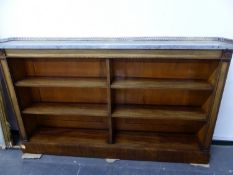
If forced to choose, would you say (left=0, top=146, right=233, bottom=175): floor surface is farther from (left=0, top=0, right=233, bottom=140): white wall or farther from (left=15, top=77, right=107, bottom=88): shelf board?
(left=15, top=77, right=107, bottom=88): shelf board

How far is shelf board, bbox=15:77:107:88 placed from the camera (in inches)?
68.7

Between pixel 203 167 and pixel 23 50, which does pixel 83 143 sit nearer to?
pixel 23 50

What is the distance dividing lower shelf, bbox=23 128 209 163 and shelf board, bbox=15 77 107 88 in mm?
588

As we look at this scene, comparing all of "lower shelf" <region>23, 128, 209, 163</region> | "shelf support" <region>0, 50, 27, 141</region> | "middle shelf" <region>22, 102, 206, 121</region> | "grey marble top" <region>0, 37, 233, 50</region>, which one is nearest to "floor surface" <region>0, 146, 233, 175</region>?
"lower shelf" <region>23, 128, 209, 163</region>

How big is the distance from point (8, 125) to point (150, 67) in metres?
1.51

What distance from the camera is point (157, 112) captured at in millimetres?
1838

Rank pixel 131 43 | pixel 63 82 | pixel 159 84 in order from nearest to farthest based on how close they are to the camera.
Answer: pixel 131 43 < pixel 159 84 < pixel 63 82
